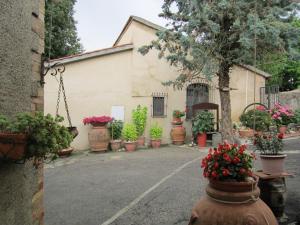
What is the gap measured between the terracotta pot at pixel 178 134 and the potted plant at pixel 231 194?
839 centimetres

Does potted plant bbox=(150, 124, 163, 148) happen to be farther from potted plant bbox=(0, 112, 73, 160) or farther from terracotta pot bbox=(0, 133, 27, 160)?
terracotta pot bbox=(0, 133, 27, 160)

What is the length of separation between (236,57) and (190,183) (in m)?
4.89

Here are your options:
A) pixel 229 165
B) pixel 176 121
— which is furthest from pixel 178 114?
pixel 229 165

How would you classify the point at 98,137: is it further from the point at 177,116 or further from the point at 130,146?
the point at 177,116

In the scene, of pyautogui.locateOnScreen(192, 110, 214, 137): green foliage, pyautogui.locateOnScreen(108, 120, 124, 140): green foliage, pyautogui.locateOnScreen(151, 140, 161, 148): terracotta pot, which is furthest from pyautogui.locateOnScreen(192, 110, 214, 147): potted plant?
pyautogui.locateOnScreen(108, 120, 124, 140): green foliage

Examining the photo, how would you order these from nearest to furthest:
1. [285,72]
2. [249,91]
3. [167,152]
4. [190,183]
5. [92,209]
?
[92,209]
[190,183]
[167,152]
[249,91]
[285,72]

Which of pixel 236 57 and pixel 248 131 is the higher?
pixel 236 57

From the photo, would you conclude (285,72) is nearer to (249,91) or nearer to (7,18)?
(249,91)

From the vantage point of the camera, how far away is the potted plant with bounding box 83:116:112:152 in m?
9.88

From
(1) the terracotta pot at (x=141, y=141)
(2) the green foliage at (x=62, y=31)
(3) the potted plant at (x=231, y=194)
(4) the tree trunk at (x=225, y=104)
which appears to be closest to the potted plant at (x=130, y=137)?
(1) the terracotta pot at (x=141, y=141)

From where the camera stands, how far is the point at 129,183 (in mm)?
5922

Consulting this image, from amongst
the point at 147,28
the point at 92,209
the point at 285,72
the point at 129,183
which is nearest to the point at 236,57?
the point at 147,28

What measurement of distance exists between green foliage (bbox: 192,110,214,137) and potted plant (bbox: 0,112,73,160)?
883 centimetres

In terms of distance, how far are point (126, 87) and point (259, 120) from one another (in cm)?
520
